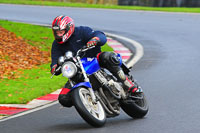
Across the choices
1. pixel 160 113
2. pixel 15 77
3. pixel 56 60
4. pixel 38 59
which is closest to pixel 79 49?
pixel 56 60

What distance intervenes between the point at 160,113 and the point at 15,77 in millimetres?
4675

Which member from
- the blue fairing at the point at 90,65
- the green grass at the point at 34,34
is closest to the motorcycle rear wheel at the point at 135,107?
the blue fairing at the point at 90,65

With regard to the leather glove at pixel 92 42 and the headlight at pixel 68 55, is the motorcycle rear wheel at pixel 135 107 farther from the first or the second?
the headlight at pixel 68 55

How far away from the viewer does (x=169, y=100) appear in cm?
922

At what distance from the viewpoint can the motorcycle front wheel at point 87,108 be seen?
6832mm

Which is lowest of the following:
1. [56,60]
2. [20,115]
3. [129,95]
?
[20,115]

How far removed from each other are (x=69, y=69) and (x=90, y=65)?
16.6 inches

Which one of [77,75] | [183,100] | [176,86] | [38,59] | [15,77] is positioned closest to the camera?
[77,75]

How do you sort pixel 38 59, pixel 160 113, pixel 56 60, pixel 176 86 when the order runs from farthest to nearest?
pixel 38 59
pixel 176 86
pixel 160 113
pixel 56 60

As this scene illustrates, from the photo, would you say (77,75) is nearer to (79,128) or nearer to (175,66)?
(79,128)

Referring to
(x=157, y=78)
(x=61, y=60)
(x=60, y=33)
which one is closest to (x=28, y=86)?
(x=157, y=78)

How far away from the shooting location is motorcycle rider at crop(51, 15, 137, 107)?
24.0 ft

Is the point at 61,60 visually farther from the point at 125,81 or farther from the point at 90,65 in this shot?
the point at 125,81

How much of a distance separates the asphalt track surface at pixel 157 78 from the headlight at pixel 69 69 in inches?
31.6
